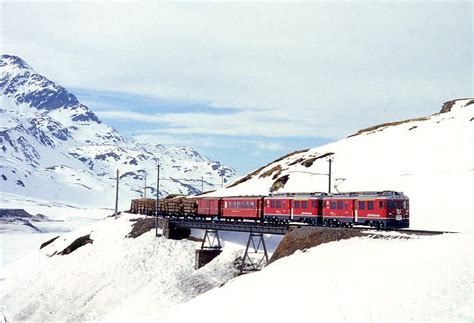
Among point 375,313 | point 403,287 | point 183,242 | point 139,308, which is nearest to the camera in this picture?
point 375,313

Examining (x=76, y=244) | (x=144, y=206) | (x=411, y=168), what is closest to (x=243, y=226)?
(x=76, y=244)

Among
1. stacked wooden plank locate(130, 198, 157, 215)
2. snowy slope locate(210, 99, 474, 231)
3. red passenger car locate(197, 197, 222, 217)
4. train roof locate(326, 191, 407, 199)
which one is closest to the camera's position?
train roof locate(326, 191, 407, 199)

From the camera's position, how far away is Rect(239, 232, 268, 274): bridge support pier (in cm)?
5400

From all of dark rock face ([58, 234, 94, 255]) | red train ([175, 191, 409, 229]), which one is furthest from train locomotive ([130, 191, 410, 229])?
dark rock face ([58, 234, 94, 255])

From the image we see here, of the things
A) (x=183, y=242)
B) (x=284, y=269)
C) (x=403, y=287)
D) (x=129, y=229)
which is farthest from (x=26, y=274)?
(x=403, y=287)

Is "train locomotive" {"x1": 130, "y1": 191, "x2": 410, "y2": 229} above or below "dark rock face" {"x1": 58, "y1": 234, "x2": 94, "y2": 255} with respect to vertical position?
above

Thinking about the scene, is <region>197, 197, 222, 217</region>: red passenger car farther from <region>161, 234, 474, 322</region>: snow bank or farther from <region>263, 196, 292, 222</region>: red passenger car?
<region>161, 234, 474, 322</region>: snow bank

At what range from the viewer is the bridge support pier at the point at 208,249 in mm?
59062

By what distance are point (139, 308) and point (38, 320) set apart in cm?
1128

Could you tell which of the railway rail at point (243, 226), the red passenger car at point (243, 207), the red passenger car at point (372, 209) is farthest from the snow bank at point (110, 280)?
the red passenger car at point (372, 209)

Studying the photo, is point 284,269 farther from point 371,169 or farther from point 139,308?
point 371,169

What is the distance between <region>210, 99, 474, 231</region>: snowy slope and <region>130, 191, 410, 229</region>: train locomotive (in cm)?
957

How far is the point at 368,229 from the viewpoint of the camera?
150 feet

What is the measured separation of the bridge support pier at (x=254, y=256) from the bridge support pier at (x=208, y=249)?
3.89 meters
